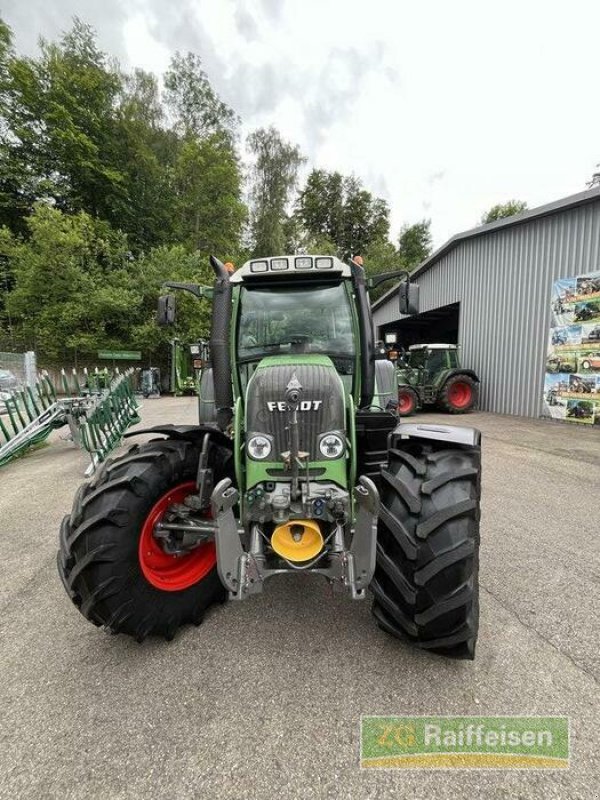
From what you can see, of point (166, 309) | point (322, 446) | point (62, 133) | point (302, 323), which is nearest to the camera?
point (322, 446)

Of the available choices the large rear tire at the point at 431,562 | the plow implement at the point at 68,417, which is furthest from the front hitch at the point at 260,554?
the plow implement at the point at 68,417

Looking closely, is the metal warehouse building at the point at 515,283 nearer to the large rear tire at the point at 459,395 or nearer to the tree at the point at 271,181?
the large rear tire at the point at 459,395

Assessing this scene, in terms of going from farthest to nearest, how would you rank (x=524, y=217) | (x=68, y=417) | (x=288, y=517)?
(x=524, y=217) → (x=68, y=417) → (x=288, y=517)

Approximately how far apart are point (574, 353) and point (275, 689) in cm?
952

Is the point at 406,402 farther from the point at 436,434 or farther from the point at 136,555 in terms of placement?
the point at 136,555

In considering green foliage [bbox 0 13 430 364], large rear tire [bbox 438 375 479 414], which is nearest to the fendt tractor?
large rear tire [bbox 438 375 479 414]

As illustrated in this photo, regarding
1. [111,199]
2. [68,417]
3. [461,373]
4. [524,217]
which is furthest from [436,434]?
[111,199]

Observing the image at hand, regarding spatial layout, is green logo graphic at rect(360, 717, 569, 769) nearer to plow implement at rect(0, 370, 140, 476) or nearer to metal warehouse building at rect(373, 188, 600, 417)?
plow implement at rect(0, 370, 140, 476)

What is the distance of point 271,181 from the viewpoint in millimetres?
25375

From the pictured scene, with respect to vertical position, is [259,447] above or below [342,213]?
below

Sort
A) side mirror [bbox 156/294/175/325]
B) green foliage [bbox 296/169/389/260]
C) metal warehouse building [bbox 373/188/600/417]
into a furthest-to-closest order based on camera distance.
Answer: green foliage [bbox 296/169/389/260]
metal warehouse building [bbox 373/188/600/417]
side mirror [bbox 156/294/175/325]

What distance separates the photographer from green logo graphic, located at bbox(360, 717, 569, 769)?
142cm

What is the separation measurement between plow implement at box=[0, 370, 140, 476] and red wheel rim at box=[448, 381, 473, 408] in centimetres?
833

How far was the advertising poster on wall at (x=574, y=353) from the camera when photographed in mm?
8281
